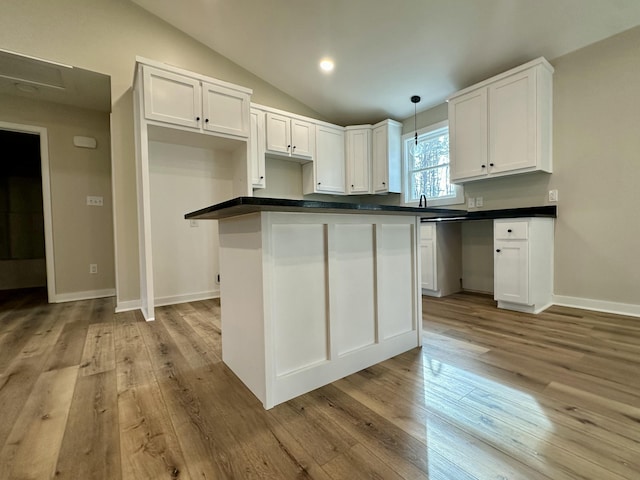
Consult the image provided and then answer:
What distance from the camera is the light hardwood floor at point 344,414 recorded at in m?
0.93

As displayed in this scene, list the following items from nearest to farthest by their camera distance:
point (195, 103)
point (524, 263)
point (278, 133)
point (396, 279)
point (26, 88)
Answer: point (396, 279) → point (524, 263) → point (195, 103) → point (26, 88) → point (278, 133)

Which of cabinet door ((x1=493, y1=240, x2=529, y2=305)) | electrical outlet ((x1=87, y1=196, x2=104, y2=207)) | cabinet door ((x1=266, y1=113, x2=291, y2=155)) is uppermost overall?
cabinet door ((x1=266, y1=113, x2=291, y2=155))

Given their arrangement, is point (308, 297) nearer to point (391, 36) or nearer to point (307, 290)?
point (307, 290)

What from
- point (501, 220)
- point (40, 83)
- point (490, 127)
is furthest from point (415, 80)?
point (40, 83)

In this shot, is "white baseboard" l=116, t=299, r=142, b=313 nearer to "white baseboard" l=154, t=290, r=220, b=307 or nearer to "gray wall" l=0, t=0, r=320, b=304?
"gray wall" l=0, t=0, r=320, b=304

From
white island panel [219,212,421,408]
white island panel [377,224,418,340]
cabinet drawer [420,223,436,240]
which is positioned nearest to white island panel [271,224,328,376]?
white island panel [219,212,421,408]

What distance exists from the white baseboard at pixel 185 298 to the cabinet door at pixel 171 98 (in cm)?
191

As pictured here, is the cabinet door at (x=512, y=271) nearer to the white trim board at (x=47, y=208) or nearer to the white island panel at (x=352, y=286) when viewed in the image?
the white island panel at (x=352, y=286)

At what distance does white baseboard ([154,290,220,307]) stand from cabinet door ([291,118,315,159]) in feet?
7.23

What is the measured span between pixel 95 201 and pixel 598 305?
19.0 ft

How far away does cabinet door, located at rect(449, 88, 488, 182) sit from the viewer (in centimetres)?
305

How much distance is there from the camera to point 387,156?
422 cm

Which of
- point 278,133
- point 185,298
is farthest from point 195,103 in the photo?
point 185,298

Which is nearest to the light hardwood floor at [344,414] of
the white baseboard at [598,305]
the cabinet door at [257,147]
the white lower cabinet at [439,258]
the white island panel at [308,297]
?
the white island panel at [308,297]
